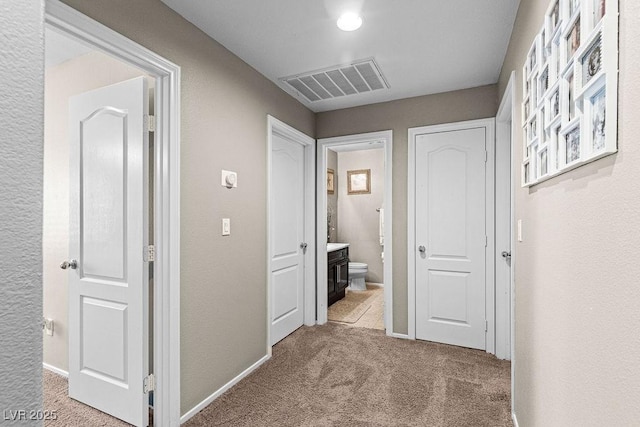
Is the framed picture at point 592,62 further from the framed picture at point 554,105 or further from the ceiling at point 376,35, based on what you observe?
the ceiling at point 376,35

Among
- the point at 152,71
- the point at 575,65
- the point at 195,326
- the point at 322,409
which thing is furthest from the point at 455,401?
the point at 152,71

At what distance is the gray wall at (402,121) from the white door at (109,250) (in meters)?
2.21

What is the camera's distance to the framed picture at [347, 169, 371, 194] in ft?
19.3

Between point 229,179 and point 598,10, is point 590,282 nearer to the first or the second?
point 598,10

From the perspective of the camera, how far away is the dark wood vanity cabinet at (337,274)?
4305 mm

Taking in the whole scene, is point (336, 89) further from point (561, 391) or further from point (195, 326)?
point (561, 391)

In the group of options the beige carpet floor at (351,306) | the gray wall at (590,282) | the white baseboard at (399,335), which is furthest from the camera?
the beige carpet floor at (351,306)

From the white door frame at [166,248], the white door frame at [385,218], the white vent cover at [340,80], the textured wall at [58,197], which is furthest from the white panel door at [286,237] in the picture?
the textured wall at [58,197]

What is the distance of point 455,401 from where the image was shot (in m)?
2.16

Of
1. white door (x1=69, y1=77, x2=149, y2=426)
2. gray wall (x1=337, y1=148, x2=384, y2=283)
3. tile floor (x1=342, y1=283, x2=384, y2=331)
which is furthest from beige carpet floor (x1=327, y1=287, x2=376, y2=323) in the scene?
white door (x1=69, y1=77, x2=149, y2=426)

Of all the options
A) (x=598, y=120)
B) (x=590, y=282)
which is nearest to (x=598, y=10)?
(x=598, y=120)

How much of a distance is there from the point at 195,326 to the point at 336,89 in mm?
2333

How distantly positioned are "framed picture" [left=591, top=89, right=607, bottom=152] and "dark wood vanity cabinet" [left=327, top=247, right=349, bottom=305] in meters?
3.58

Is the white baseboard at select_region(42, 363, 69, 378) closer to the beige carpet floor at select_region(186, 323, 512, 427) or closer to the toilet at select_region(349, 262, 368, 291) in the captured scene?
the beige carpet floor at select_region(186, 323, 512, 427)
